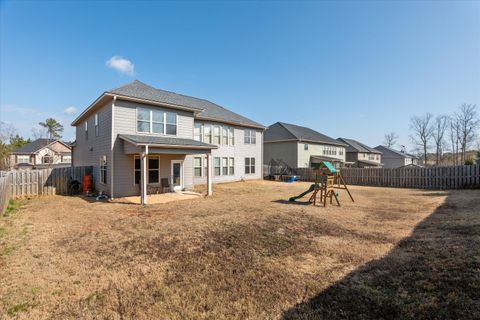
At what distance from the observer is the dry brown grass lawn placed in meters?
3.09

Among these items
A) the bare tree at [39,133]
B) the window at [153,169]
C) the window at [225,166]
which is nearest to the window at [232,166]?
the window at [225,166]

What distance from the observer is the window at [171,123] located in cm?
1374

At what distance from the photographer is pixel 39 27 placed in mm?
11547

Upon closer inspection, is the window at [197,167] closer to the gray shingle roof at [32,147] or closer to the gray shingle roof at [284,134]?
the gray shingle roof at [284,134]

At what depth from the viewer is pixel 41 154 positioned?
42125 mm

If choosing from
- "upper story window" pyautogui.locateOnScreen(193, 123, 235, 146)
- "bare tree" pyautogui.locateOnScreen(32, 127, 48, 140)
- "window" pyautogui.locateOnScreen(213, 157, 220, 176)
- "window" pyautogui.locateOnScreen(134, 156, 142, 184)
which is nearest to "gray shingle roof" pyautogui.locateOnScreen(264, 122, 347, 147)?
"upper story window" pyautogui.locateOnScreen(193, 123, 235, 146)

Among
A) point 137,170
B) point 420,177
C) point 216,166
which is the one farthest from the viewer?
point 216,166

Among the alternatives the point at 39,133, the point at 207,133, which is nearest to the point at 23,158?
the point at 39,133

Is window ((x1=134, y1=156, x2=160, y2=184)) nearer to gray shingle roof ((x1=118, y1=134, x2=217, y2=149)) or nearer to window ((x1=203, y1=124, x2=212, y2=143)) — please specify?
gray shingle roof ((x1=118, y1=134, x2=217, y2=149))

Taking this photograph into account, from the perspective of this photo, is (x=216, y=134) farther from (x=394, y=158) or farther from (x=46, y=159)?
(x=394, y=158)

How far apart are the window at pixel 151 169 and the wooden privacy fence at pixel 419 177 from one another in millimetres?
16564

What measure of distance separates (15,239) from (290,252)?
686 centimetres

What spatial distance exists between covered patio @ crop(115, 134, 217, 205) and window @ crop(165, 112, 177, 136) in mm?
490

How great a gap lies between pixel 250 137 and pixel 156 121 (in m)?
10.8
